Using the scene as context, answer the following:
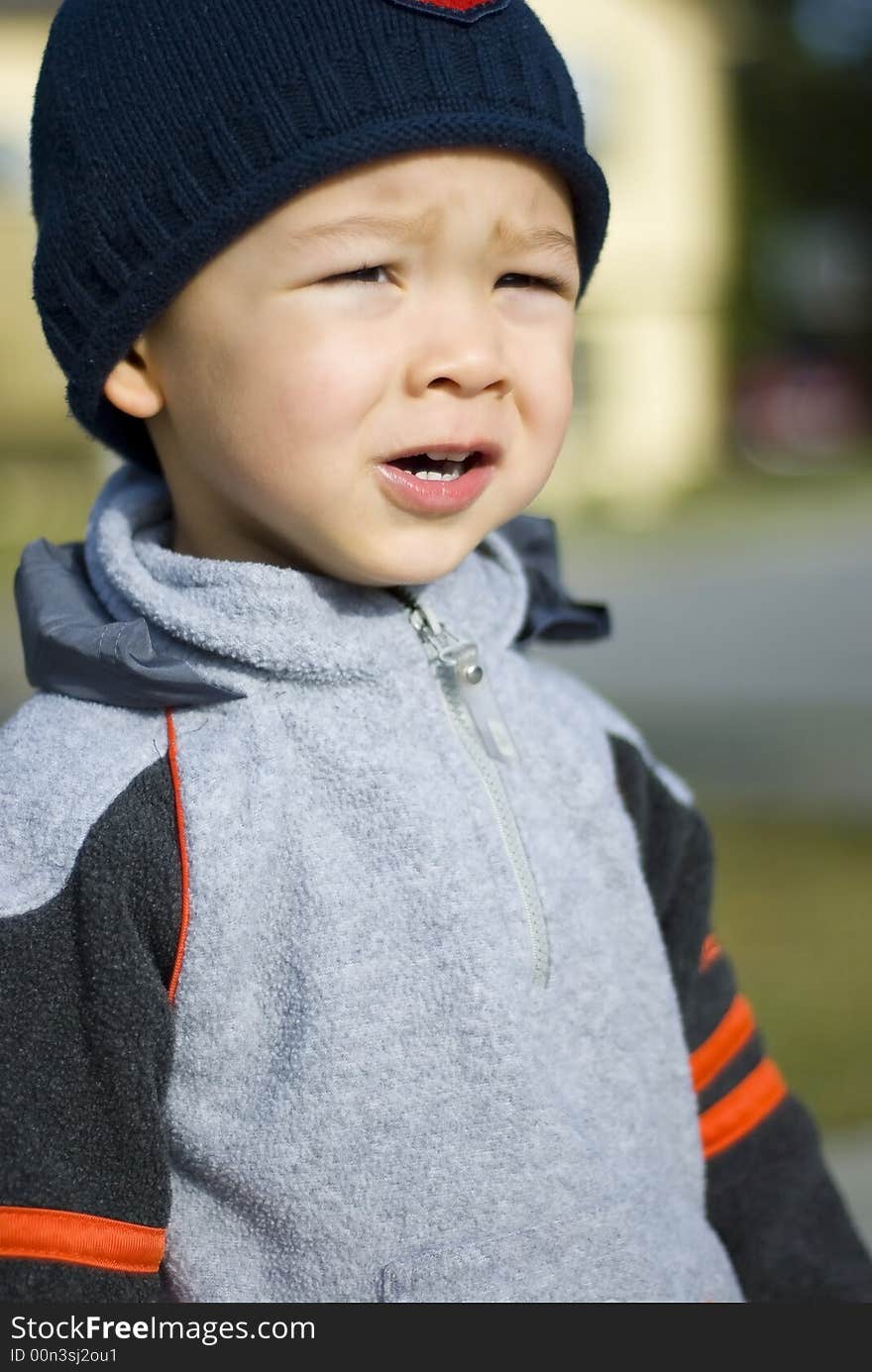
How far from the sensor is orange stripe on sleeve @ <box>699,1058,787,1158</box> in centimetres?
202

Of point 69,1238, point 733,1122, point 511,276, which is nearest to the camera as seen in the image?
point 69,1238

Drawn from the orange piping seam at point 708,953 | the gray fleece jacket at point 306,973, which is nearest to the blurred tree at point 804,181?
the orange piping seam at point 708,953

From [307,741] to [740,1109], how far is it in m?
0.76

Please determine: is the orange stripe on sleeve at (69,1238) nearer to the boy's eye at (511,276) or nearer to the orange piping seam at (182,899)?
the orange piping seam at (182,899)

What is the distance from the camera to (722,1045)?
2062mm

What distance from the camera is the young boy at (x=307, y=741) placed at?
1.59 metres

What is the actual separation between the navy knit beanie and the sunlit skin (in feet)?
0.10

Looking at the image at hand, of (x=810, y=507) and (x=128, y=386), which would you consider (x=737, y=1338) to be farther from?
(x=810, y=507)

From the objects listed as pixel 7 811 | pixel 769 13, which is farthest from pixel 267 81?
pixel 769 13

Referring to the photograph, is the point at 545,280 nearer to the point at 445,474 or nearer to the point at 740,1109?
the point at 445,474

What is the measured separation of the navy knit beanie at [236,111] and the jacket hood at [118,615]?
0.22 m

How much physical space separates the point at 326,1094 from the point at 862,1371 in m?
0.67

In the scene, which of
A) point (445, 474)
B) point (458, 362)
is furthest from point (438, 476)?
point (458, 362)

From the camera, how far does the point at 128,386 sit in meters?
1.81
